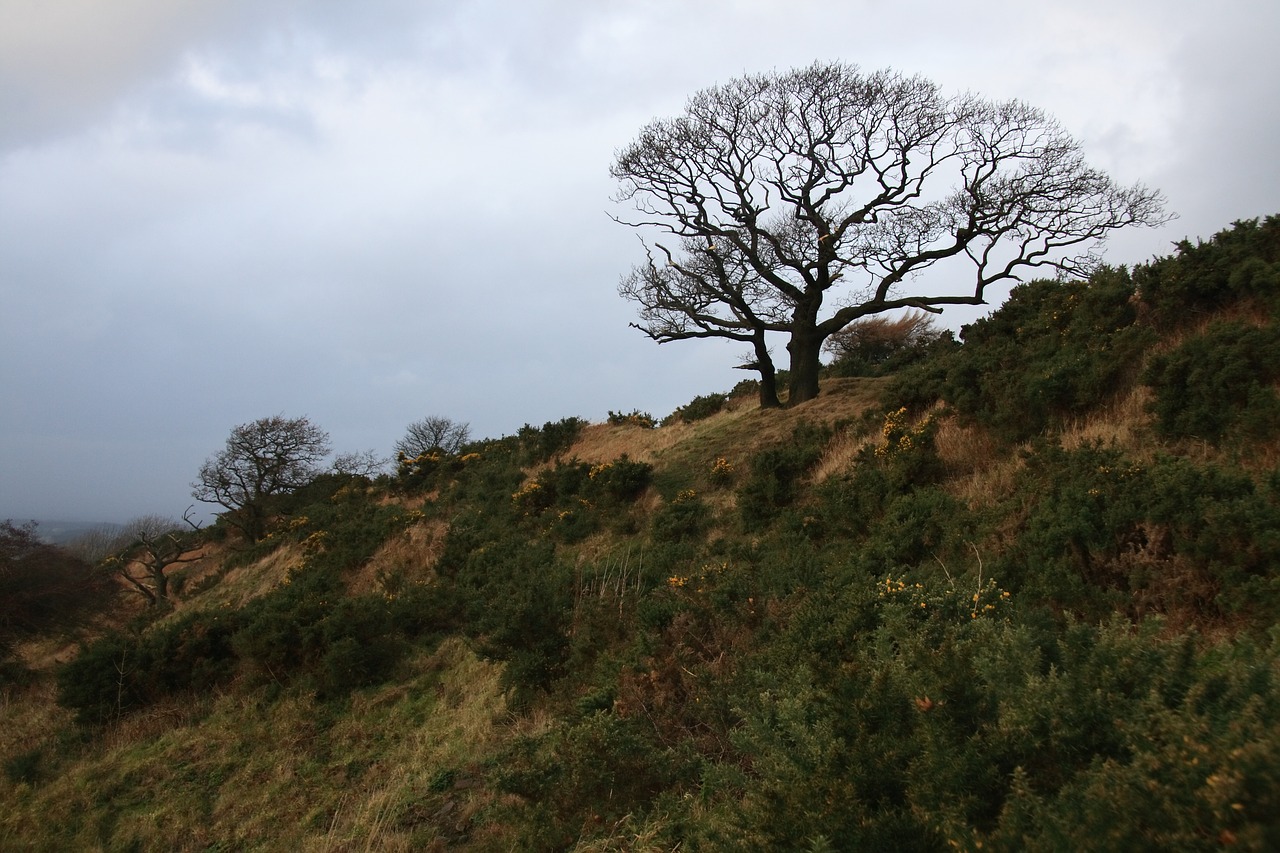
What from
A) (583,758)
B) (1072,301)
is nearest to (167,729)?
(583,758)

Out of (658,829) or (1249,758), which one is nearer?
(1249,758)

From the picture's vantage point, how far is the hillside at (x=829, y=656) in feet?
9.39

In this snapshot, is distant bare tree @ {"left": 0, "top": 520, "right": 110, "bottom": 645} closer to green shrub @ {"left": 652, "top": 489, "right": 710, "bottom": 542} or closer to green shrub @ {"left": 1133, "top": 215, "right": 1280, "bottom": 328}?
green shrub @ {"left": 652, "top": 489, "right": 710, "bottom": 542}

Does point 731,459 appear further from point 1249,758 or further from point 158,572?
point 158,572

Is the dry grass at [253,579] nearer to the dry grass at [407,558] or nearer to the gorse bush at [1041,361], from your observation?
the dry grass at [407,558]

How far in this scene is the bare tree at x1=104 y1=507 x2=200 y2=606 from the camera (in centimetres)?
2411

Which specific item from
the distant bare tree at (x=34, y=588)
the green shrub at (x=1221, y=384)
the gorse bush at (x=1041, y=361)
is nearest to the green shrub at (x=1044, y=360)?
the gorse bush at (x=1041, y=361)

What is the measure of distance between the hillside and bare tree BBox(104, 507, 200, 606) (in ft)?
30.6

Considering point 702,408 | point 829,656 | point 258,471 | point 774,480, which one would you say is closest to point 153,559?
point 258,471

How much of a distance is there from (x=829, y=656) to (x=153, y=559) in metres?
29.4

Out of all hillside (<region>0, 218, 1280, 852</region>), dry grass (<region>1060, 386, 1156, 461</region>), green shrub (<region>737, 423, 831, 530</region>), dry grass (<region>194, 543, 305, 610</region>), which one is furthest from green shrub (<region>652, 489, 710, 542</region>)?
dry grass (<region>194, 543, 305, 610</region>)

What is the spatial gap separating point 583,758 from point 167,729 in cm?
790

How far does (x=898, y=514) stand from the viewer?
8.56 metres

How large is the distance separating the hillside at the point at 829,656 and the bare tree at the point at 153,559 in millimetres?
9323
